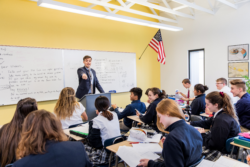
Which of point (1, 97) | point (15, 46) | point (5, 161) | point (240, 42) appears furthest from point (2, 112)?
point (240, 42)

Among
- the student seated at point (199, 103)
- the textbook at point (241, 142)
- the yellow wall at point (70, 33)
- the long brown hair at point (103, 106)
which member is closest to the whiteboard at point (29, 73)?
the yellow wall at point (70, 33)

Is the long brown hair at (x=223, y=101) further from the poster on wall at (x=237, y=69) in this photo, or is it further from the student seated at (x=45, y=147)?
the poster on wall at (x=237, y=69)

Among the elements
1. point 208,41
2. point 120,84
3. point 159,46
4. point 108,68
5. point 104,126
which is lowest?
point 104,126

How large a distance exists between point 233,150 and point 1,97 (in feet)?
14.8

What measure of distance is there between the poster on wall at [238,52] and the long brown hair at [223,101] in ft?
11.5

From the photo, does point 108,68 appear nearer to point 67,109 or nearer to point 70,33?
point 70,33

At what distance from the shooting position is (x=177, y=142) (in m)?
1.36

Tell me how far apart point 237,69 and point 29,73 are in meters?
5.47

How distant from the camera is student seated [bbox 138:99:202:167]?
134 cm

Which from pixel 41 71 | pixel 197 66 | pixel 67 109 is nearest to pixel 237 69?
pixel 197 66

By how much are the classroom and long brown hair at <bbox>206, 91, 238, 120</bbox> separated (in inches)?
0.5

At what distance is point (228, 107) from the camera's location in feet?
7.29

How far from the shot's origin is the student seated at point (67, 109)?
297 cm

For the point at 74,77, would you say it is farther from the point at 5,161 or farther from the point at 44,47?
the point at 5,161
